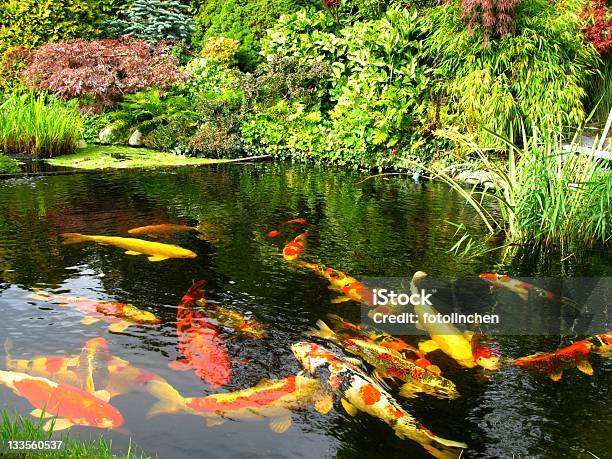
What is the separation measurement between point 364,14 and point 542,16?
3.85 m

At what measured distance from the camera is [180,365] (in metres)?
3.16

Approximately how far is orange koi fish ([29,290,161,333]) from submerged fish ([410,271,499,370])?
1.57m

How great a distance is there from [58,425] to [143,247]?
2618 mm

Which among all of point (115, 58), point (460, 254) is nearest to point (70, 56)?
point (115, 58)

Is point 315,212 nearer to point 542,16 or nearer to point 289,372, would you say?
point 289,372

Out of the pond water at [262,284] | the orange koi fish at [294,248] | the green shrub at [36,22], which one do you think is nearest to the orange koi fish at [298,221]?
the pond water at [262,284]

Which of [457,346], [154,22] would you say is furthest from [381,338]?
[154,22]

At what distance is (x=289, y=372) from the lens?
309cm

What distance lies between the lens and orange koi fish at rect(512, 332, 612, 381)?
3189 millimetres

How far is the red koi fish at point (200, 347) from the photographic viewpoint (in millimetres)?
3094

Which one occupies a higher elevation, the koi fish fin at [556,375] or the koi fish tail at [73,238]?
the koi fish tail at [73,238]

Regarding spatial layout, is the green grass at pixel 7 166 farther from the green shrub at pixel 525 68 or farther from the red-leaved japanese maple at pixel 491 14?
the red-leaved japanese maple at pixel 491 14

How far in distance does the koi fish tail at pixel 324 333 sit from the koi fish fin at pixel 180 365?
713 mm

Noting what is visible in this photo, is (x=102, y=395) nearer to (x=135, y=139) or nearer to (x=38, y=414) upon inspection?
(x=38, y=414)
